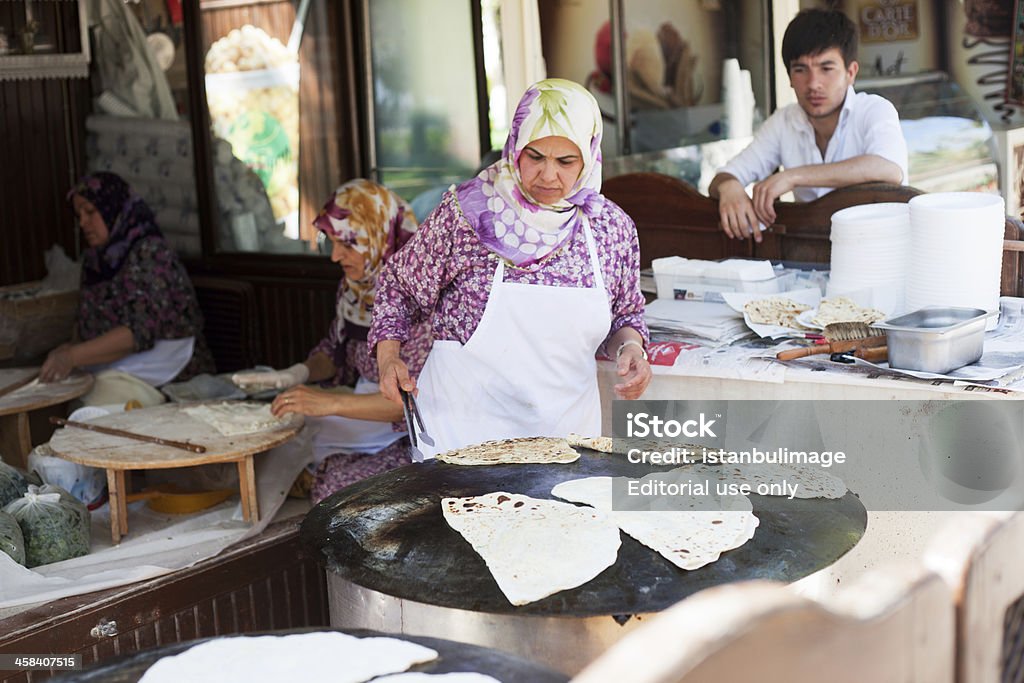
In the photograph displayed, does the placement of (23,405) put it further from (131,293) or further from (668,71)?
(668,71)

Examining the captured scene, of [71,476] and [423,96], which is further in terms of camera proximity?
[423,96]

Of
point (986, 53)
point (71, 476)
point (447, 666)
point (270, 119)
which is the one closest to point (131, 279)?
point (270, 119)

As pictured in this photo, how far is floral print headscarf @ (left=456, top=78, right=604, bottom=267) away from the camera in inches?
117

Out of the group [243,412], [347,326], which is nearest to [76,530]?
[243,412]

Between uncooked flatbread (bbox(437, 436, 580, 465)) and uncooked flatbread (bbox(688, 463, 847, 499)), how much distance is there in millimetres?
320

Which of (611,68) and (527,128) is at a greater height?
(611,68)

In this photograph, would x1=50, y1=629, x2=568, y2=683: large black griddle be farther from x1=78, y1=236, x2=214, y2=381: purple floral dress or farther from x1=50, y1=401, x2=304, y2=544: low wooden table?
x1=78, y1=236, x2=214, y2=381: purple floral dress

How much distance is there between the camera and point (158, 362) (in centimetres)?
518

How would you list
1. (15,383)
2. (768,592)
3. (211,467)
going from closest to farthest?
(768,592) → (211,467) → (15,383)

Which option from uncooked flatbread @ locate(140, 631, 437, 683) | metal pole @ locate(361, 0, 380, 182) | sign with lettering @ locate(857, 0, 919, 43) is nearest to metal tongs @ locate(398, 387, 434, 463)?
uncooked flatbread @ locate(140, 631, 437, 683)

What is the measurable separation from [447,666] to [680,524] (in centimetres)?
72

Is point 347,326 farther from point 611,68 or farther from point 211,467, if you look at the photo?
point 611,68

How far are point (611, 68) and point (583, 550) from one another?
3.93 metres

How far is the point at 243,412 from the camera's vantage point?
3.89 metres
